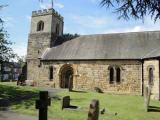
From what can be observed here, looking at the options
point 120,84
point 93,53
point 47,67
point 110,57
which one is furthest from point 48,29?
point 120,84

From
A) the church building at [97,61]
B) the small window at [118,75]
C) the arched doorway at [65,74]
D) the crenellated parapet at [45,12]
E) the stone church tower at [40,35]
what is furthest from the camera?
the crenellated parapet at [45,12]

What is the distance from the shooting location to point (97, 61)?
101ft

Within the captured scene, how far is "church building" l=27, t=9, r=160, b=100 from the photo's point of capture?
28.6m

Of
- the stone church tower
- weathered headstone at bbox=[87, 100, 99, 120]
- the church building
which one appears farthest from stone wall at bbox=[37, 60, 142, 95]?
weathered headstone at bbox=[87, 100, 99, 120]

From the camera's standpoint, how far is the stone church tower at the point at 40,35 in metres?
36.6

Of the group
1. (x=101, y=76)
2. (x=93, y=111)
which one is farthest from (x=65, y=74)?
(x=93, y=111)

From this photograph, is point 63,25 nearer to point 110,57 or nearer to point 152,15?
point 110,57

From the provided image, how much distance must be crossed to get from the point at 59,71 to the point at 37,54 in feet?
18.4

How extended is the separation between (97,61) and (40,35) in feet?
36.9

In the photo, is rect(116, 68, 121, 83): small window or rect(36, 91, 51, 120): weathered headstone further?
rect(116, 68, 121, 83): small window

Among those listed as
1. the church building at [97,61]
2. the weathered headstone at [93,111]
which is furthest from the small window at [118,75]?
the weathered headstone at [93,111]

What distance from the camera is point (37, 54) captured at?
37.1 metres

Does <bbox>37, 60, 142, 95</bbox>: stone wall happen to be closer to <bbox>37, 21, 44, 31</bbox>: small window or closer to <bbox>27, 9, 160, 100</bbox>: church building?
<bbox>27, 9, 160, 100</bbox>: church building

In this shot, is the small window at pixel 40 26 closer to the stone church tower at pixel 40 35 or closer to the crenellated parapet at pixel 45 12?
the stone church tower at pixel 40 35
